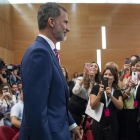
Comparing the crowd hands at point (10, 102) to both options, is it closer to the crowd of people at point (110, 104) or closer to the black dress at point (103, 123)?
the crowd of people at point (110, 104)

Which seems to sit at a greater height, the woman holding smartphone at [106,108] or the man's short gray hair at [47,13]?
the man's short gray hair at [47,13]

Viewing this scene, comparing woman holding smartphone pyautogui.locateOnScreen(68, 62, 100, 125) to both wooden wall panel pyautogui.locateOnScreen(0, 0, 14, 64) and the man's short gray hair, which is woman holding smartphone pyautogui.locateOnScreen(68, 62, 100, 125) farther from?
wooden wall panel pyautogui.locateOnScreen(0, 0, 14, 64)

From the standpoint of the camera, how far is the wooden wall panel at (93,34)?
25.5 ft

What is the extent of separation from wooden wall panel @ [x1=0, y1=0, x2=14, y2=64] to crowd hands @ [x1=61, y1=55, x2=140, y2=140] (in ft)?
15.1

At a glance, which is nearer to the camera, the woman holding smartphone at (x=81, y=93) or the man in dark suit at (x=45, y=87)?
the man in dark suit at (x=45, y=87)

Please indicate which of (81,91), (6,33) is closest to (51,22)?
(81,91)

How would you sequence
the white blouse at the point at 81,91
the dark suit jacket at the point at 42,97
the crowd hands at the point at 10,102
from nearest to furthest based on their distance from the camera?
1. the dark suit jacket at the point at 42,97
2. the crowd hands at the point at 10,102
3. the white blouse at the point at 81,91

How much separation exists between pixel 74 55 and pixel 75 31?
979 mm

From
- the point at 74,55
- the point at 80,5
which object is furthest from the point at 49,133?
the point at 80,5

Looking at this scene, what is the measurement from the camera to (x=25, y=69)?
0.92 meters

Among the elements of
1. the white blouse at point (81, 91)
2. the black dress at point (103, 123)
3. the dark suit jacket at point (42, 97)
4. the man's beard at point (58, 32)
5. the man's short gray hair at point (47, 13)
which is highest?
the man's short gray hair at point (47, 13)

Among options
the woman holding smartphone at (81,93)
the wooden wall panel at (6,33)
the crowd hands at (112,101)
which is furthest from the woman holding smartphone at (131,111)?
the wooden wall panel at (6,33)

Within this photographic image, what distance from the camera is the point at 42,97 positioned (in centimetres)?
89

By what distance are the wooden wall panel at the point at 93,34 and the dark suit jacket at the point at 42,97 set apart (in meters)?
6.84
